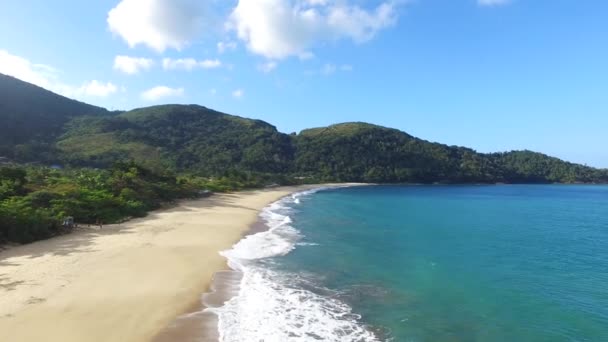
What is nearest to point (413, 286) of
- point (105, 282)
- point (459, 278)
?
point (459, 278)

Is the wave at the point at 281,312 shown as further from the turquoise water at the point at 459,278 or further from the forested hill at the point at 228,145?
the forested hill at the point at 228,145

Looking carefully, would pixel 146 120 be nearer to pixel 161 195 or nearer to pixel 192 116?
pixel 192 116

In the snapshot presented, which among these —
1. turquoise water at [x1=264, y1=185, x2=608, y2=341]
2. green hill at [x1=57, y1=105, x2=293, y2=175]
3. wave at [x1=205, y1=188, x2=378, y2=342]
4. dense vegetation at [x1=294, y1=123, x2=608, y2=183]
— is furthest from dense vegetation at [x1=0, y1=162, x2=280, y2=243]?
dense vegetation at [x1=294, y1=123, x2=608, y2=183]

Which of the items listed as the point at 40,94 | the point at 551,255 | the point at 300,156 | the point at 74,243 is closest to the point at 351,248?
the point at 551,255

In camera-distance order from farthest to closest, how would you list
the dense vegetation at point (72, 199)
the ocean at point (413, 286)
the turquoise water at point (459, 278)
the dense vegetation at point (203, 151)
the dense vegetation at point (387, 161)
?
the dense vegetation at point (387, 161) < the dense vegetation at point (203, 151) < the dense vegetation at point (72, 199) < the turquoise water at point (459, 278) < the ocean at point (413, 286)

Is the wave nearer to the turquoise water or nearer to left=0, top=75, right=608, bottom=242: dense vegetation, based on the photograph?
the turquoise water

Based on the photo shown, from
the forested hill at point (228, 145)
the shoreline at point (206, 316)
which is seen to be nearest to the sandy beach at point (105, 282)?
the shoreline at point (206, 316)
